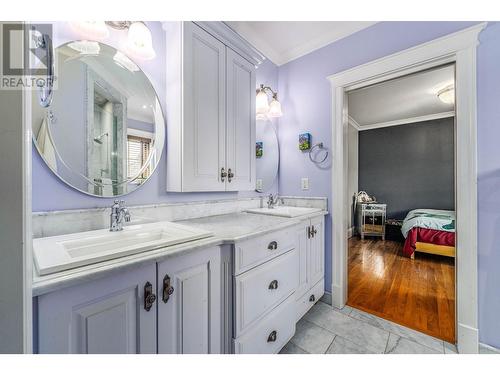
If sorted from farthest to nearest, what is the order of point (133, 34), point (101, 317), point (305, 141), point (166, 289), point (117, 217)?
point (305, 141) → point (133, 34) → point (117, 217) → point (166, 289) → point (101, 317)

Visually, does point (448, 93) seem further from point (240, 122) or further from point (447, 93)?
point (240, 122)

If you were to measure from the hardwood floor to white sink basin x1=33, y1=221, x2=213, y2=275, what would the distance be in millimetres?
1829

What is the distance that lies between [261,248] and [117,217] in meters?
0.79

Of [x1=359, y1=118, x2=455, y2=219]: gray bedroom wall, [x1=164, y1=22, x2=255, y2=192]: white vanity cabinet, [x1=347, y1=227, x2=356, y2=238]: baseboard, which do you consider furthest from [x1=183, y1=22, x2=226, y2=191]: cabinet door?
[x1=359, y1=118, x2=455, y2=219]: gray bedroom wall

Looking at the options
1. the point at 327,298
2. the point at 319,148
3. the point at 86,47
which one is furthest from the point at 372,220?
the point at 86,47

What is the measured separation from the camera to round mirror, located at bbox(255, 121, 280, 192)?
7.05 ft

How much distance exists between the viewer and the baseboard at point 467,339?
134 centimetres

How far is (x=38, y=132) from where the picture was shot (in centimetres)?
97

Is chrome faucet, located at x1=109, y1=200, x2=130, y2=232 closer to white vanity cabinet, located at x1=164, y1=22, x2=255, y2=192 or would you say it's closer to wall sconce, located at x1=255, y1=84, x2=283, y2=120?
white vanity cabinet, located at x1=164, y1=22, x2=255, y2=192

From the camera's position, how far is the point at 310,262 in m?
1.75

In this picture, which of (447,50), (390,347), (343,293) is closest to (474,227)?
(390,347)

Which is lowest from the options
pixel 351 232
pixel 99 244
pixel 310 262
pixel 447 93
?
pixel 351 232

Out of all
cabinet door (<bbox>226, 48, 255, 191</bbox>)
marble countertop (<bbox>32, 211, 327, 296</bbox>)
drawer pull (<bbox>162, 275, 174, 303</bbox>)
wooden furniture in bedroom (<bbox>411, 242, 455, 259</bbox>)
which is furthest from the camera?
wooden furniture in bedroom (<bbox>411, 242, 455, 259</bbox>)
